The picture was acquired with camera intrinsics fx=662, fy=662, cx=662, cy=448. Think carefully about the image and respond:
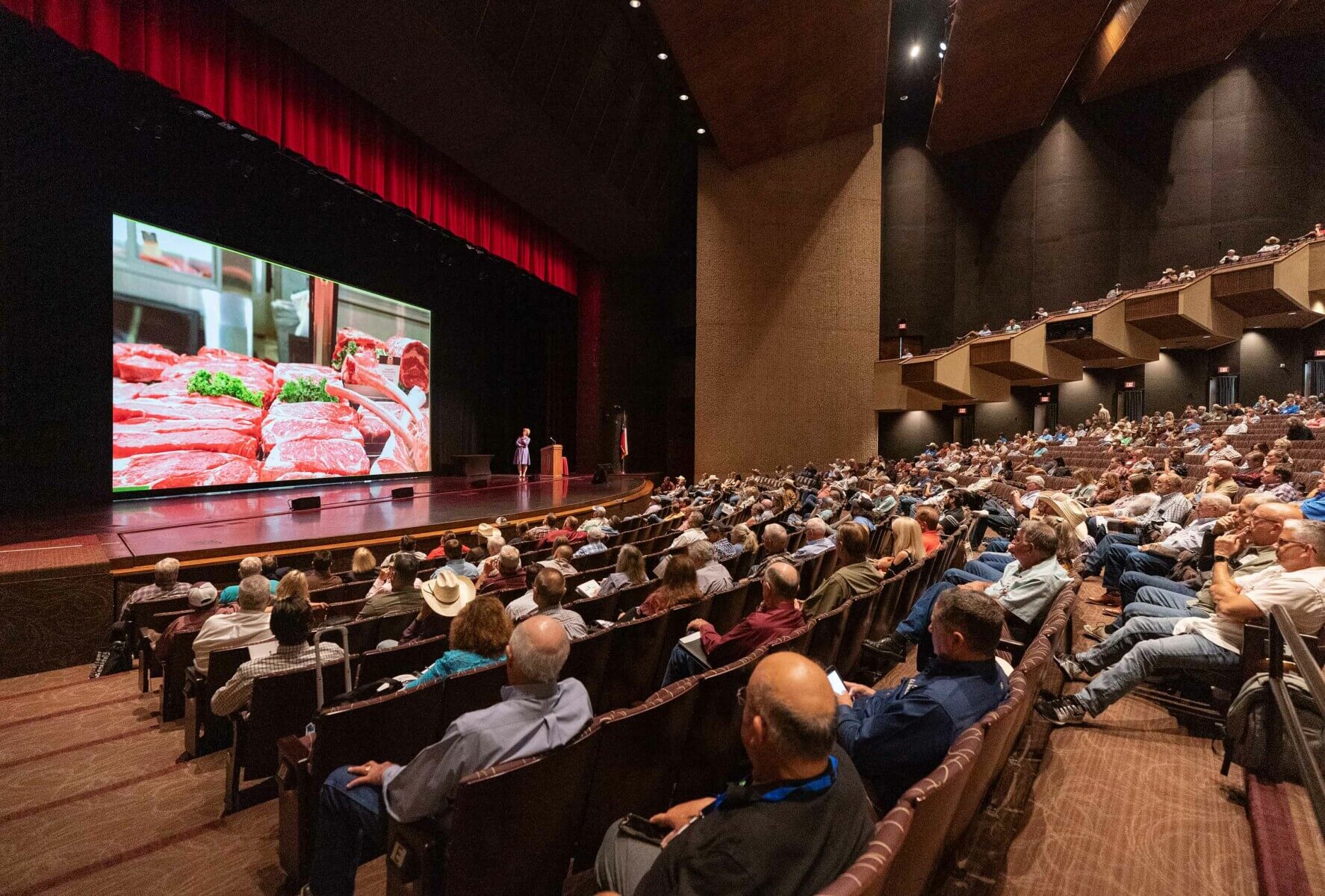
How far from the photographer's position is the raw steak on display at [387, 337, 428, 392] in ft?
41.0

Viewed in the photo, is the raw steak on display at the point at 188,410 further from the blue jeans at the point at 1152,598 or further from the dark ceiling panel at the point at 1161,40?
the dark ceiling panel at the point at 1161,40

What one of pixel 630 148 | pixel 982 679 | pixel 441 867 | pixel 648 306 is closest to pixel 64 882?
pixel 441 867

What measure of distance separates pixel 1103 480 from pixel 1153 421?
1014 centimetres

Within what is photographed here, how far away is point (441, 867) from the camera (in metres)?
1.50

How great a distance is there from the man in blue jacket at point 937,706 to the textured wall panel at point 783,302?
13.0 m

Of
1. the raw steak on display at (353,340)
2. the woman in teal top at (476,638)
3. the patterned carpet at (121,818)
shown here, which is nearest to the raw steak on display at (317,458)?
the raw steak on display at (353,340)

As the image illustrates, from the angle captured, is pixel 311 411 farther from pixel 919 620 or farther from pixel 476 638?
pixel 919 620

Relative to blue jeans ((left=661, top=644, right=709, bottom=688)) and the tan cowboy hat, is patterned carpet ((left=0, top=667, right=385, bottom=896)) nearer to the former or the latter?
the tan cowboy hat

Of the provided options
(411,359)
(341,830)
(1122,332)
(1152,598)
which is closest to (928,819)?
(341,830)

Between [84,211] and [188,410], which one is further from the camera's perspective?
[188,410]

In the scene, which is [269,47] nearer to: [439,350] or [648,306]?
[439,350]

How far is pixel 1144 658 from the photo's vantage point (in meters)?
2.41

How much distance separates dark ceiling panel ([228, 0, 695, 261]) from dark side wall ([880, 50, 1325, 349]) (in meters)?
8.79

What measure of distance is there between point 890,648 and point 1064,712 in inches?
29.2
